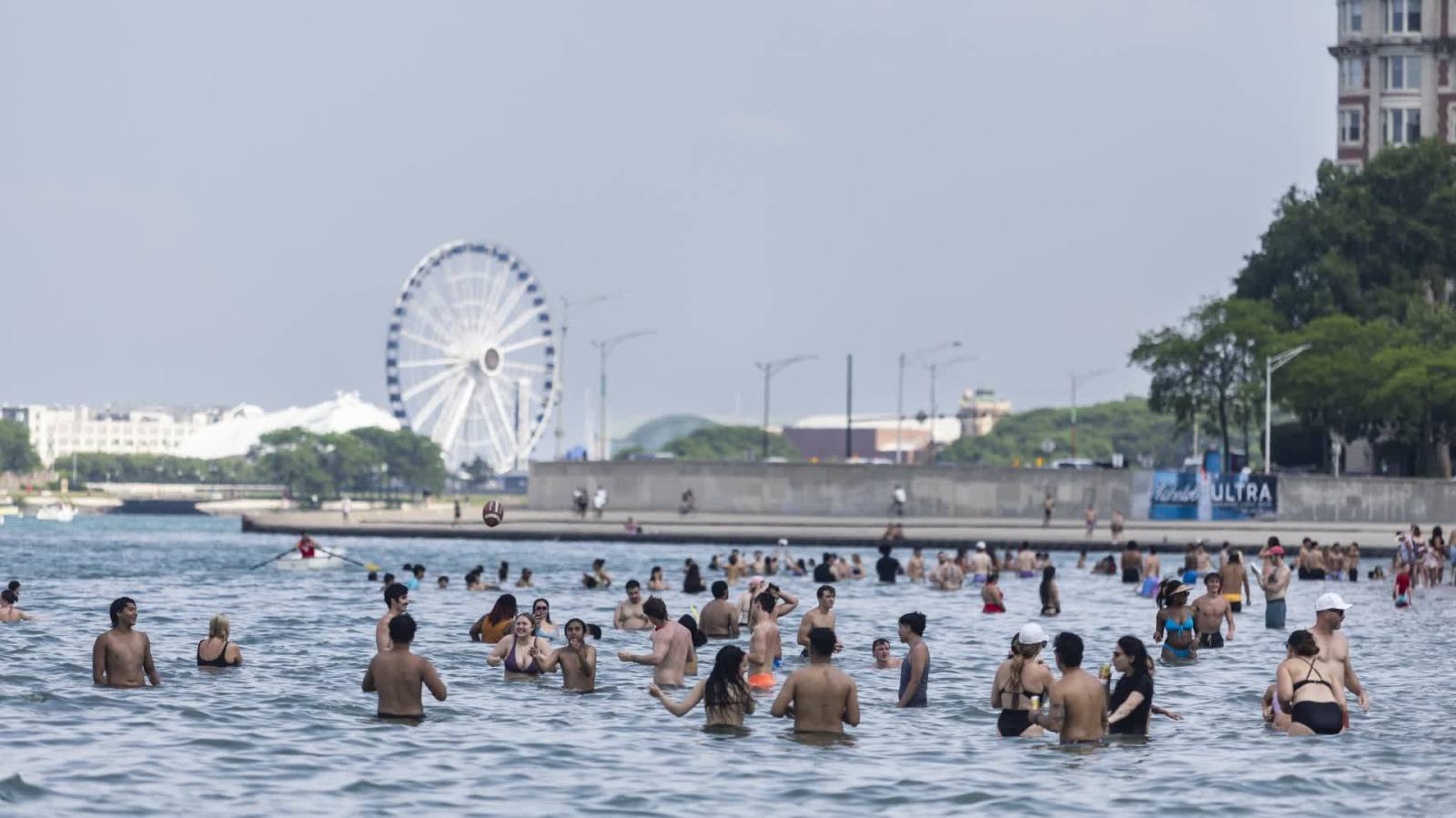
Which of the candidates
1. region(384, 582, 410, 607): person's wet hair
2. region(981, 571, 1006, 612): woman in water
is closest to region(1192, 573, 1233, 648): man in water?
region(981, 571, 1006, 612): woman in water

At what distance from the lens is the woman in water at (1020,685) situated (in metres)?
24.1

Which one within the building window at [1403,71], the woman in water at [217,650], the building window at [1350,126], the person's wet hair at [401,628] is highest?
the building window at [1403,71]

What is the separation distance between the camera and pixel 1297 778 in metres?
23.3

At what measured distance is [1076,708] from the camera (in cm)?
2352

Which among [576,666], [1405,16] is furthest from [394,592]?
[1405,16]

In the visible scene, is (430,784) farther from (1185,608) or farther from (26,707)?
(1185,608)

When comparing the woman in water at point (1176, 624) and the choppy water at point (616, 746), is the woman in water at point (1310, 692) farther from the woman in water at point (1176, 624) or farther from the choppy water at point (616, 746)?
the woman in water at point (1176, 624)

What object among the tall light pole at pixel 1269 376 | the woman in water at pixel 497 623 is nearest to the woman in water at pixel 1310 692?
the woman in water at pixel 497 623

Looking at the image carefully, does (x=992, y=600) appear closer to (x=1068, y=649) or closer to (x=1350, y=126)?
(x=1068, y=649)

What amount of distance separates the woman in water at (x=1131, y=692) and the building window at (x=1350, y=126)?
363ft

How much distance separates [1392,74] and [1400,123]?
2907 millimetres

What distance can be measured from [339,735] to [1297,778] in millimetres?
10693

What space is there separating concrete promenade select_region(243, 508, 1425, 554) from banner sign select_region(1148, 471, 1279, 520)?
166 centimetres

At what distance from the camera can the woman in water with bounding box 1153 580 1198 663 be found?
3416 cm
